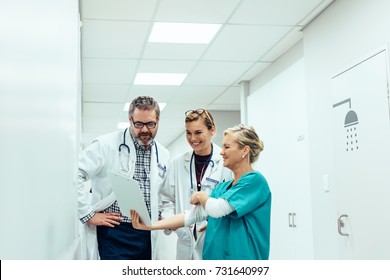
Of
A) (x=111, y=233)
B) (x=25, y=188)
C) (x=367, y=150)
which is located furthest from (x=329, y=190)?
(x=25, y=188)

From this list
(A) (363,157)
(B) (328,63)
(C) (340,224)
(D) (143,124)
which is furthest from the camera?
(B) (328,63)

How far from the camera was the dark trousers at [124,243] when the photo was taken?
1.85 meters

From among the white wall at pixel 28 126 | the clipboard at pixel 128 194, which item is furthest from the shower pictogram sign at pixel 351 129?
the white wall at pixel 28 126

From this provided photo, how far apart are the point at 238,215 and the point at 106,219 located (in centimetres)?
56

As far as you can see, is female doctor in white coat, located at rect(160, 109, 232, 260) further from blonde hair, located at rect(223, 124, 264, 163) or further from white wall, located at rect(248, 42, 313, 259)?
white wall, located at rect(248, 42, 313, 259)

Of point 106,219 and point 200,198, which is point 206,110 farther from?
point 106,219

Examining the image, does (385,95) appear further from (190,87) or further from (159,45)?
(190,87)

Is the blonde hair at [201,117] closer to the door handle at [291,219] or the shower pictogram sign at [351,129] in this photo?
the shower pictogram sign at [351,129]

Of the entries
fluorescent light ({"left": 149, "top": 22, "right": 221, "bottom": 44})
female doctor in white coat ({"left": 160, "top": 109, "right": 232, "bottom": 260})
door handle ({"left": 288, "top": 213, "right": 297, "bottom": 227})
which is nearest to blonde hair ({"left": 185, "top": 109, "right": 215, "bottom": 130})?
female doctor in white coat ({"left": 160, "top": 109, "right": 232, "bottom": 260})

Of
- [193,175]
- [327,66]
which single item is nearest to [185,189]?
[193,175]

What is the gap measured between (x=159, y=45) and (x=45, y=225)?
10.3 ft

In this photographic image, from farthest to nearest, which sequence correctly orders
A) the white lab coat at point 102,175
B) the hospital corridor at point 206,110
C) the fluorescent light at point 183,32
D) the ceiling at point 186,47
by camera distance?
1. the fluorescent light at point 183,32
2. the ceiling at point 186,47
3. the white lab coat at point 102,175
4. the hospital corridor at point 206,110

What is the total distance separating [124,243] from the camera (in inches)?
73.5

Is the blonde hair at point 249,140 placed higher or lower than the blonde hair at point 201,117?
lower
